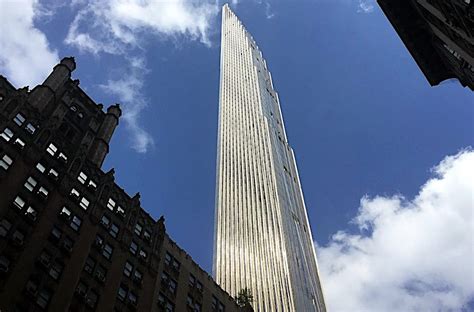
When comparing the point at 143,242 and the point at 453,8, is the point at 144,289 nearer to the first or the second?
the point at 143,242

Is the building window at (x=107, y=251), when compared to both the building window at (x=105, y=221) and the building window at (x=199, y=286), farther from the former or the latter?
the building window at (x=199, y=286)

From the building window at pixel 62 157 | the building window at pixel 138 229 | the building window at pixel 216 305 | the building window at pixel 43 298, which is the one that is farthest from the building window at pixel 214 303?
the building window at pixel 62 157

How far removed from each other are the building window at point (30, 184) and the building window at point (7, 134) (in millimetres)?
4378

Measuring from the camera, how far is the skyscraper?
383 ft

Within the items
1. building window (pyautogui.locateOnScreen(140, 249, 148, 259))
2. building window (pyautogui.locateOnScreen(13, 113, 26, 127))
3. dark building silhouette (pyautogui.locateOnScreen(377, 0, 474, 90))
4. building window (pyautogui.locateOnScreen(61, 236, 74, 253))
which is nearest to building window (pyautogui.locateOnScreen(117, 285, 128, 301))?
building window (pyautogui.locateOnScreen(140, 249, 148, 259))

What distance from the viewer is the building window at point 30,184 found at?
42.8 m

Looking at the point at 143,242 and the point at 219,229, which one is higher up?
the point at 219,229

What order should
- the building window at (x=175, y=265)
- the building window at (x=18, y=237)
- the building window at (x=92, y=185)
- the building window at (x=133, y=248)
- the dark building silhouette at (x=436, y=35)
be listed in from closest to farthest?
the dark building silhouette at (x=436, y=35) → the building window at (x=18, y=237) → the building window at (x=133, y=248) → the building window at (x=92, y=185) → the building window at (x=175, y=265)

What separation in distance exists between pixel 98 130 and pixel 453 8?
149 feet

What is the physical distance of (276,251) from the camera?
124000mm

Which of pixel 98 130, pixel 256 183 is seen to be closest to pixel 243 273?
pixel 256 183

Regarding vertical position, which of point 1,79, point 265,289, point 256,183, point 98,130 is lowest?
point 1,79

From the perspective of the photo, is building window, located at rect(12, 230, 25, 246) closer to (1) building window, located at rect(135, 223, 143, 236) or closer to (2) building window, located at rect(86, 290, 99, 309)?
(2) building window, located at rect(86, 290, 99, 309)

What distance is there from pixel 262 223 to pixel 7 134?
96864 mm
